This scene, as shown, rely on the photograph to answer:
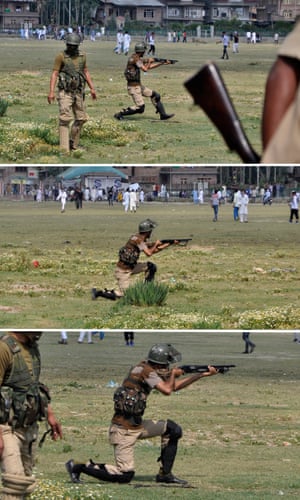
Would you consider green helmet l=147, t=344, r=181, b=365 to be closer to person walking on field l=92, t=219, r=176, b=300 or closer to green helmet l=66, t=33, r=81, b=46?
person walking on field l=92, t=219, r=176, b=300

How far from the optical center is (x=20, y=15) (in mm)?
80125

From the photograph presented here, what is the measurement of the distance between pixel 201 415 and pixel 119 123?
8605 millimetres

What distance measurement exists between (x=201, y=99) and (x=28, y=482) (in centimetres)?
688

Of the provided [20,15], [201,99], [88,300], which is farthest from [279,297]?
[20,15]

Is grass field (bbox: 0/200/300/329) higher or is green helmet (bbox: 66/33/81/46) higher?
green helmet (bbox: 66/33/81/46)

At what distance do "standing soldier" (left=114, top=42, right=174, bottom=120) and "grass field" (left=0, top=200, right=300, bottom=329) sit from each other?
632 cm

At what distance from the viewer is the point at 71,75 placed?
694 inches

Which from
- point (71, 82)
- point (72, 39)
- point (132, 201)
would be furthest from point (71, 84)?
point (132, 201)

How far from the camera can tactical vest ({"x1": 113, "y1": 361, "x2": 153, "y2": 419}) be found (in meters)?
11.4

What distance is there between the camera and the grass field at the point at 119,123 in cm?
1992

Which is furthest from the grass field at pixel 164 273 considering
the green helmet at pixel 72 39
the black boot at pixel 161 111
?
the black boot at pixel 161 111

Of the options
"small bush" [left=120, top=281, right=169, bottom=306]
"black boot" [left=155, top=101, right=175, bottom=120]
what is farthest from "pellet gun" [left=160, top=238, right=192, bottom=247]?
"black boot" [left=155, top=101, right=175, bottom=120]

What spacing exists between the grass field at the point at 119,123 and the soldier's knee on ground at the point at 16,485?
25.1 feet

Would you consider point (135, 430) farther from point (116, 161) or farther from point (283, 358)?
point (116, 161)
